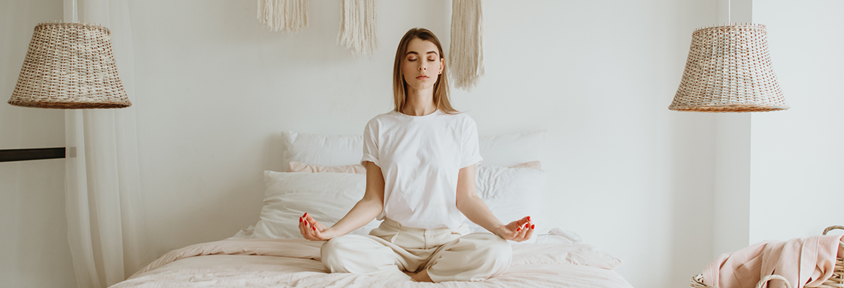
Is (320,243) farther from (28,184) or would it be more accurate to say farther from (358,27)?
(28,184)

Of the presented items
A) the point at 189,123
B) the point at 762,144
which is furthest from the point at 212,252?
the point at 762,144

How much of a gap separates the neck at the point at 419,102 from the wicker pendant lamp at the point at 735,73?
86 cm

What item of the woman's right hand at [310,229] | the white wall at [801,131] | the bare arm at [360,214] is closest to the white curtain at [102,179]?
the bare arm at [360,214]

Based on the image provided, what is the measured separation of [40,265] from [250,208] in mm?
917

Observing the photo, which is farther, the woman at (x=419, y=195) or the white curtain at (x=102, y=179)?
the white curtain at (x=102, y=179)

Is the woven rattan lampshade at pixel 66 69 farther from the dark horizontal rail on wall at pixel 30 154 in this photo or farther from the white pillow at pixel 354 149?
the white pillow at pixel 354 149

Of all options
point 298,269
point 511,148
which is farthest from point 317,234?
point 511,148

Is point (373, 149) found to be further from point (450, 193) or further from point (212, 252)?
point (212, 252)

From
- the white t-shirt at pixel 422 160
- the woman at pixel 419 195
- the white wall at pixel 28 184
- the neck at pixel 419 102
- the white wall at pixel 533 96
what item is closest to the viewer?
the woman at pixel 419 195

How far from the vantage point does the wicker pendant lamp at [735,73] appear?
1674 millimetres

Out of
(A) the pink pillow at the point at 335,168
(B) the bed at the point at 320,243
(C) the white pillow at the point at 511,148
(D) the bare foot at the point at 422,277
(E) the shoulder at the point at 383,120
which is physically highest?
(E) the shoulder at the point at 383,120

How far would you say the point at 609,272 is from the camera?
150 cm

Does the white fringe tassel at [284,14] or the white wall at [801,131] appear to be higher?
the white fringe tassel at [284,14]

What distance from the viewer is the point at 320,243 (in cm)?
178
